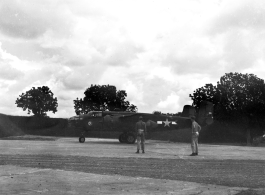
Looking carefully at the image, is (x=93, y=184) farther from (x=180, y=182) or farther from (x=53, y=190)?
(x=180, y=182)

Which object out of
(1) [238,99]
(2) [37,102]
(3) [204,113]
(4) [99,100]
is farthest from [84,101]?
(3) [204,113]

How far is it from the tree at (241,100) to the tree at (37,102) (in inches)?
1527

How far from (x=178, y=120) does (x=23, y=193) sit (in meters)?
27.6

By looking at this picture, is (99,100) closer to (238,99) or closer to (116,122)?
(238,99)

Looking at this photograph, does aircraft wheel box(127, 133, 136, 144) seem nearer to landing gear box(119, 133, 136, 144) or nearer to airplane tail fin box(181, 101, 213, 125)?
landing gear box(119, 133, 136, 144)

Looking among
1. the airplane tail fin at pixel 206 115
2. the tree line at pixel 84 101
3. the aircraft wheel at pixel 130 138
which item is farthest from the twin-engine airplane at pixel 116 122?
the tree line at pixel 84 101

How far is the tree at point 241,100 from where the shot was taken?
5373 centimetres

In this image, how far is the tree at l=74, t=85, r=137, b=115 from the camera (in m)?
82.6

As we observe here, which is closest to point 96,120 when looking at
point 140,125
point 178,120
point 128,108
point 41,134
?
point 178,120

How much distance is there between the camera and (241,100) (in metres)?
55.1

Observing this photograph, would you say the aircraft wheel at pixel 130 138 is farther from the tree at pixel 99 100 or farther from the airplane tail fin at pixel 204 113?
the tree at pixel 99 100

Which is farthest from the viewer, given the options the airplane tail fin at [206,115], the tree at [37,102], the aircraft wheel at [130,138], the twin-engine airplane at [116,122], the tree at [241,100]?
the tree at [37,102]

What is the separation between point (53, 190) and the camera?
7.53 meters

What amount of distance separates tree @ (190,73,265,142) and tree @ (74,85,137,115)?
30343 mm
